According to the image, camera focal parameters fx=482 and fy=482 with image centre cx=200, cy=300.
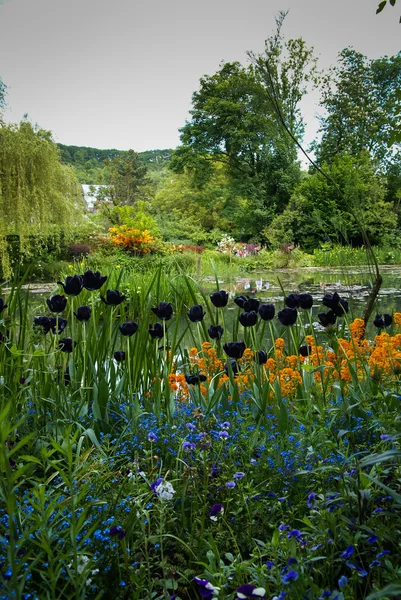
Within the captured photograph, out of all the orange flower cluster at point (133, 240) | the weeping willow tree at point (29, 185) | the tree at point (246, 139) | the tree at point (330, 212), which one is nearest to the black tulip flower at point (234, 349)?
the weeping willow tree at point (29, 185)

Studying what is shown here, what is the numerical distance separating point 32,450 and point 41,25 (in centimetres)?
2509

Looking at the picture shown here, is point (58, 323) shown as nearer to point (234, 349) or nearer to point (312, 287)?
point (234, 349)

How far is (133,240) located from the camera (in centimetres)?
746

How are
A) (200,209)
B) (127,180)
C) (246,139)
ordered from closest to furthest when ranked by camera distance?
(246,139) → (200,209) → (127,180)

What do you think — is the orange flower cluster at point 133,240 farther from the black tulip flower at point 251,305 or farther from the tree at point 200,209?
the black tulip flower at point 251,305

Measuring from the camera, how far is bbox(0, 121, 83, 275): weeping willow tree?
6023 millimetres

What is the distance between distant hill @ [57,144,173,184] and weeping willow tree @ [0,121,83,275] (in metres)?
11.6

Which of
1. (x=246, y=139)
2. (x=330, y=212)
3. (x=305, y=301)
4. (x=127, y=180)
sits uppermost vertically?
(x=246, y=139)

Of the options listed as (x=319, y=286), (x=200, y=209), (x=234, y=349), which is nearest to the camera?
(x=234, y=349)

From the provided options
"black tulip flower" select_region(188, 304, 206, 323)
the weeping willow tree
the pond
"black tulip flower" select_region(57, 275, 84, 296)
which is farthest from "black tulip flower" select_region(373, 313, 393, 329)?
the weeping willow tree

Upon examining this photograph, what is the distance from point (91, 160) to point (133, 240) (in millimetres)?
15008

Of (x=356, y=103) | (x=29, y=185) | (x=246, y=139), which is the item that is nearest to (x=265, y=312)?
(x=29, y=185)

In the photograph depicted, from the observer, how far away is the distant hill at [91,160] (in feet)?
63.3

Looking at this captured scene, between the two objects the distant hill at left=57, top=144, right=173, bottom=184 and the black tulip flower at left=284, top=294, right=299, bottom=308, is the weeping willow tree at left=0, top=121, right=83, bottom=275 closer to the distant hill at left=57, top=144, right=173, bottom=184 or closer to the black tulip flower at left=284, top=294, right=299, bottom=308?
the black tulip flower at left=284, top=294, right=299, bottom=308
